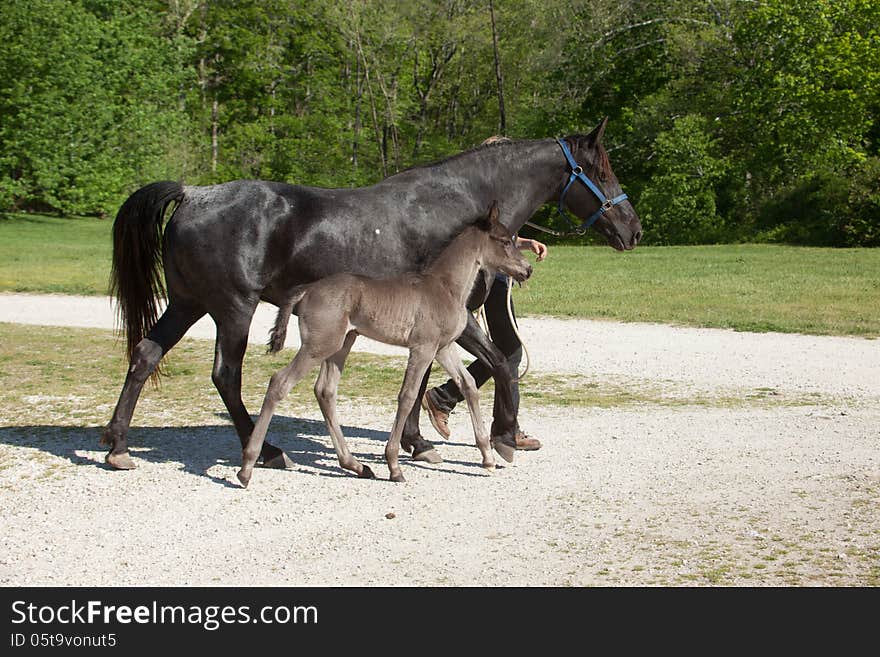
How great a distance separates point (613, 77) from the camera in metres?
42.1

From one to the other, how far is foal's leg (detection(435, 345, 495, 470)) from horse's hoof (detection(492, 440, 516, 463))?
15cm

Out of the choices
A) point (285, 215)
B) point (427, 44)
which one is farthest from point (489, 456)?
point (427, 44)

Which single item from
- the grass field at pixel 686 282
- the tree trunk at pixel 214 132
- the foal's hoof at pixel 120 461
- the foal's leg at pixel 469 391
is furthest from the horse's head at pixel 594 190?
the tree trunk at pixel 214 132

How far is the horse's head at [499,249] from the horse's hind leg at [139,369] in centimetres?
211

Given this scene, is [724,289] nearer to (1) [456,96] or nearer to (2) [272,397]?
(2) [272,397]

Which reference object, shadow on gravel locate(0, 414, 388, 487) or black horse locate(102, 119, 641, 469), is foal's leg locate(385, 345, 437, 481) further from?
black horse locate(102, 119, 641, 469)

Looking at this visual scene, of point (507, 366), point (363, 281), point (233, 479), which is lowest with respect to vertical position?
point (233, 479)

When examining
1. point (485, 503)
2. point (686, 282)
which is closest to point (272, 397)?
point (485, 503)

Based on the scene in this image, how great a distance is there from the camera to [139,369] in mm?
7598

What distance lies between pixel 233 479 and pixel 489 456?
171cm

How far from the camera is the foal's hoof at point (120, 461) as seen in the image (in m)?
7.53

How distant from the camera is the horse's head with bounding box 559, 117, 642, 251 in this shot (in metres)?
7.88

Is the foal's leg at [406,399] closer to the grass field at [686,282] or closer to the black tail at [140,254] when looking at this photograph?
the black tail at [140,254]

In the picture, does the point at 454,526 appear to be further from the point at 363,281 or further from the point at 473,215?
the point at 473,215
